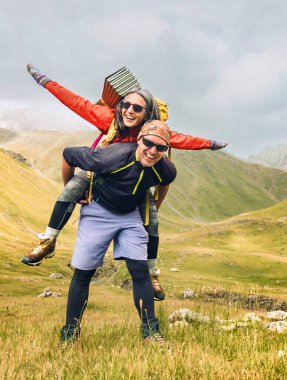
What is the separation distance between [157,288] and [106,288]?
29.0m

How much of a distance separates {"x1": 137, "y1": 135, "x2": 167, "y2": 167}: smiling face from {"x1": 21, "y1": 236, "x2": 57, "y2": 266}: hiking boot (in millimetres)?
1841

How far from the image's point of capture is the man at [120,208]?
501 cm

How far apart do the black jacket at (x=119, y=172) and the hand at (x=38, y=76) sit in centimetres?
141

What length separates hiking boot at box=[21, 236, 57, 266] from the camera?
5363 millimetres

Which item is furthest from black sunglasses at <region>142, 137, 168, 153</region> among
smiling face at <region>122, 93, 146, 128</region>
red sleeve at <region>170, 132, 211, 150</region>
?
red sleeve at <region>170, 132, 211, 150</region>

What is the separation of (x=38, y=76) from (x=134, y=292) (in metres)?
3.74

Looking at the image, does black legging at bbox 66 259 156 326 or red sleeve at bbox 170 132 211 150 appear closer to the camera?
black legging at bbox 66 259 156 326

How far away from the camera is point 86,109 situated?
5.67 m

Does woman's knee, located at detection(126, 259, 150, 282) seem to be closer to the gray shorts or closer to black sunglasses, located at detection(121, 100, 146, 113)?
the gray shorts

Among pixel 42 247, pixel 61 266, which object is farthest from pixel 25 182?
pixel 42 247

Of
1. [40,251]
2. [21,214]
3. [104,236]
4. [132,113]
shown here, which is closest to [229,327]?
[104,236]

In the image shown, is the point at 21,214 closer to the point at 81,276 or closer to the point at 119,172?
the point at 81,276

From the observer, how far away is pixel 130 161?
5.08 m

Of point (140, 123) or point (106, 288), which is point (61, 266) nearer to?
point (106, 288)
